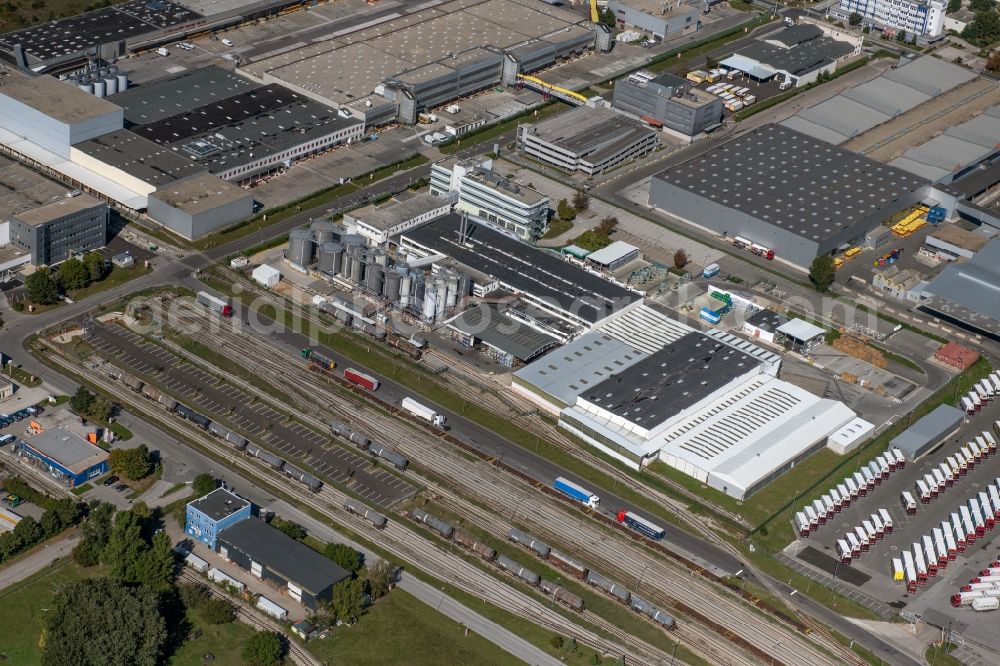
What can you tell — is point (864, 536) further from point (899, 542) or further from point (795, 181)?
point (795, 181)

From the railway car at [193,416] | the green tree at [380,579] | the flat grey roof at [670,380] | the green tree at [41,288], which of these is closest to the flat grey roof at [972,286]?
the flat grey roof at [670,380]

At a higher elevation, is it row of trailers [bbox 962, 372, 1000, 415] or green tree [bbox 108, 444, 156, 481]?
row of trailers [bbox 962, 372, 1000, 415]

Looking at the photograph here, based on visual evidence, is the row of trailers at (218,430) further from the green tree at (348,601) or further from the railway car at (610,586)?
the railway car at (610,586)

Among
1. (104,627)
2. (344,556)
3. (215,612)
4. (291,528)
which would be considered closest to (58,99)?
(291,528)

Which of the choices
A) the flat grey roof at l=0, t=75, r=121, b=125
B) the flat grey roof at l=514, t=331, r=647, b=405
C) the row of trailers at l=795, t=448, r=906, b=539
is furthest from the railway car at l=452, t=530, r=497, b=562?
the flat grey roof at l=0, t=75, r=121, b=125

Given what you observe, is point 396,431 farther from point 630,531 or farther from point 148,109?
point 148,109

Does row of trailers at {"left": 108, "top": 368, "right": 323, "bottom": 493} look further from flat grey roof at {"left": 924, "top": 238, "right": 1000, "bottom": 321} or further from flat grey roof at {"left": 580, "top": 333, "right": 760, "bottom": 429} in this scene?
flat grey roof at {"left": 924, "top": 238, "right": 1000, "bottom": 321}

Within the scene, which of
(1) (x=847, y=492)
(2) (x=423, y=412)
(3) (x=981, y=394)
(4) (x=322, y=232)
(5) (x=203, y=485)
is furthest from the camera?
(4) (x=322, y=232)
